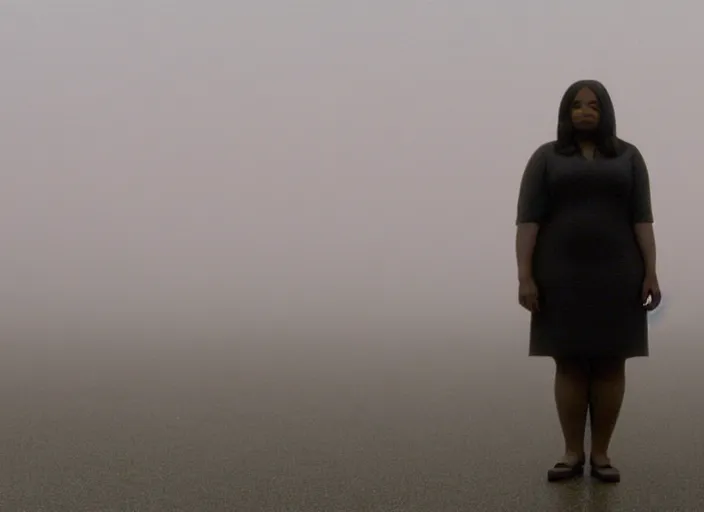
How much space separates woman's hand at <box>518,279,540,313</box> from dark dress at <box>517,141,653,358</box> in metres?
0.03

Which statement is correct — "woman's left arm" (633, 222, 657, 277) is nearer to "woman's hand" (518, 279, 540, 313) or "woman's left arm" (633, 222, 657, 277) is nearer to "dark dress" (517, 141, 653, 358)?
"dark dress" (517, 141, 653, 358)

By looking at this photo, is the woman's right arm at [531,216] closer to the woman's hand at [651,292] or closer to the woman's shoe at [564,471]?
the woman's hand at [651,292]

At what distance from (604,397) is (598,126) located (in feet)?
2.51

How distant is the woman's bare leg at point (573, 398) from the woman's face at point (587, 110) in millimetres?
673

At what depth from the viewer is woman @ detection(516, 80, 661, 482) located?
2777 mm

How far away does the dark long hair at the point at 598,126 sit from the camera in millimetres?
2805

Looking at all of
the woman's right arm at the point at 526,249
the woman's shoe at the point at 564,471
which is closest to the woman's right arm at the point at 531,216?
the woman's right arm at the point at 526,249

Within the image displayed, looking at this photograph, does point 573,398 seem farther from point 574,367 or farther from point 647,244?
point 647,244

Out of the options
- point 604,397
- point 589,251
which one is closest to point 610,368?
point 604,397

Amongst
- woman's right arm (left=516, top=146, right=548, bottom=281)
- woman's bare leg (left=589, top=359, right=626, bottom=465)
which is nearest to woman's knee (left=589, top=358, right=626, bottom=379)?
woman's bare leg (left=589, top=359, right=626, bottom=465)

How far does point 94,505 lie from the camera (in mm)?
2527

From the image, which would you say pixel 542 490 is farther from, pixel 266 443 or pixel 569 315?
pixel 266 443

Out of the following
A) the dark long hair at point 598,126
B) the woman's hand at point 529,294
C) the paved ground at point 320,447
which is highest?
the dark long hair at point 598,126

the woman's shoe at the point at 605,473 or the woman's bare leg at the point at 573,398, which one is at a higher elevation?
the woman's bare leg at the point at 573,398
